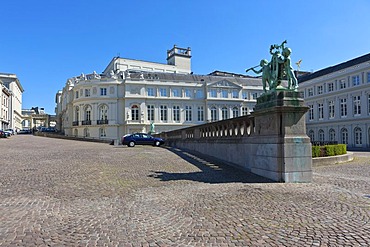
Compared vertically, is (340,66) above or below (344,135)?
above

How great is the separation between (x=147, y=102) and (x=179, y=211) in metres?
54.7

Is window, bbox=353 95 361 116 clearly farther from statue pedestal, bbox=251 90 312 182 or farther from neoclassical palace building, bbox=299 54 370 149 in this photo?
statue pedestal, bbox=251 90 312 182

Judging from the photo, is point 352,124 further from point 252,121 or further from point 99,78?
point 99,78

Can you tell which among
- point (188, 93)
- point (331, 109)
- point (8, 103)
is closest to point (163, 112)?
point (188, 93)

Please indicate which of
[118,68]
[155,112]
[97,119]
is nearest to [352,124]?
[155,112]

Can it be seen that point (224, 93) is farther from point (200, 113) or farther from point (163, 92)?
point (163, 92)

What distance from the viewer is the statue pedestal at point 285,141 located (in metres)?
9.01

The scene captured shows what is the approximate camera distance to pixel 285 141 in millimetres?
9055

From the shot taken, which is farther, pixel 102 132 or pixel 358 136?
pixel 102 132

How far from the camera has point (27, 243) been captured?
4.24 meters

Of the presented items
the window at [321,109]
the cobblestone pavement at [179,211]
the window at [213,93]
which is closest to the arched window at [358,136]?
the window at [321,109]

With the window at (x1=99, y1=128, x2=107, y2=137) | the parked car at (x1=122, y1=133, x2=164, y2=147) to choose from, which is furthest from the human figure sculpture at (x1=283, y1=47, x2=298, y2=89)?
the window at (x1=99, y1=128, x2=107, y2=137)

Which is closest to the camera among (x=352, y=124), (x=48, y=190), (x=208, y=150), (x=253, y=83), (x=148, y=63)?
(x=48, y=190)

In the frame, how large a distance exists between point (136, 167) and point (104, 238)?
780 centimetres
